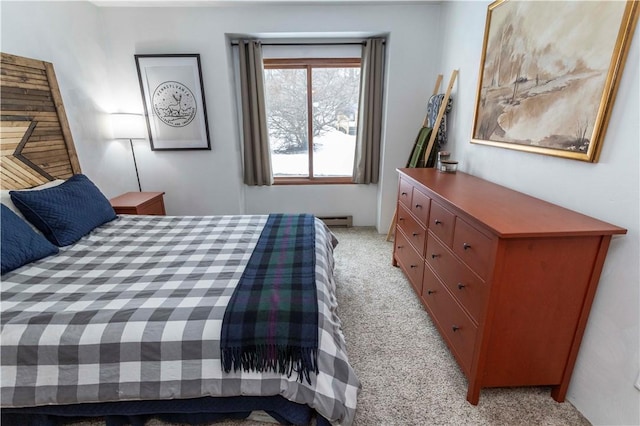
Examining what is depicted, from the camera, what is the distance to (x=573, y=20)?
57.4 inches

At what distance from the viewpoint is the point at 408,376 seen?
168cm

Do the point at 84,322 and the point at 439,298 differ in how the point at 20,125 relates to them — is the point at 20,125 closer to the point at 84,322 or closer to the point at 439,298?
the point at 84,322

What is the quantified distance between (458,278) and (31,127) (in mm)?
3138

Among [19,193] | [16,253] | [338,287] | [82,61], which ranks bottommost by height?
[338,287]

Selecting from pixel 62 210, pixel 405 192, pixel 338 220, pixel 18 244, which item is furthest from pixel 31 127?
pixel 338 220

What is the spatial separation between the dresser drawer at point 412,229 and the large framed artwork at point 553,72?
0.78 meters

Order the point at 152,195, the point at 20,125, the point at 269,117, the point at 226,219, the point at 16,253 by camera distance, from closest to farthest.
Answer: the point at 16,253, the point at 20,125, the point at 226,219, the point at 152,195, the point at 269,117

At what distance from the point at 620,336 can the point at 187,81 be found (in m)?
3.88

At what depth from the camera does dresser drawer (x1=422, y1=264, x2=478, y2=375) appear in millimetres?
1516

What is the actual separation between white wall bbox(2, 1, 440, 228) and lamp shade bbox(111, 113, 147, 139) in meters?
0.15

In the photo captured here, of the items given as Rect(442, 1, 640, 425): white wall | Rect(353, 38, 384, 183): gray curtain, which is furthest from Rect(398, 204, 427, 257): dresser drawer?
Rect(353, 38, 384, 183): gray curtain

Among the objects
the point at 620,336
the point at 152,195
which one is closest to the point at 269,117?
the point at 152,195

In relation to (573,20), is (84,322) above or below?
below

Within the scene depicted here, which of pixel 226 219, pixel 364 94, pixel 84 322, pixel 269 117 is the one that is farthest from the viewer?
pixel 269 117
